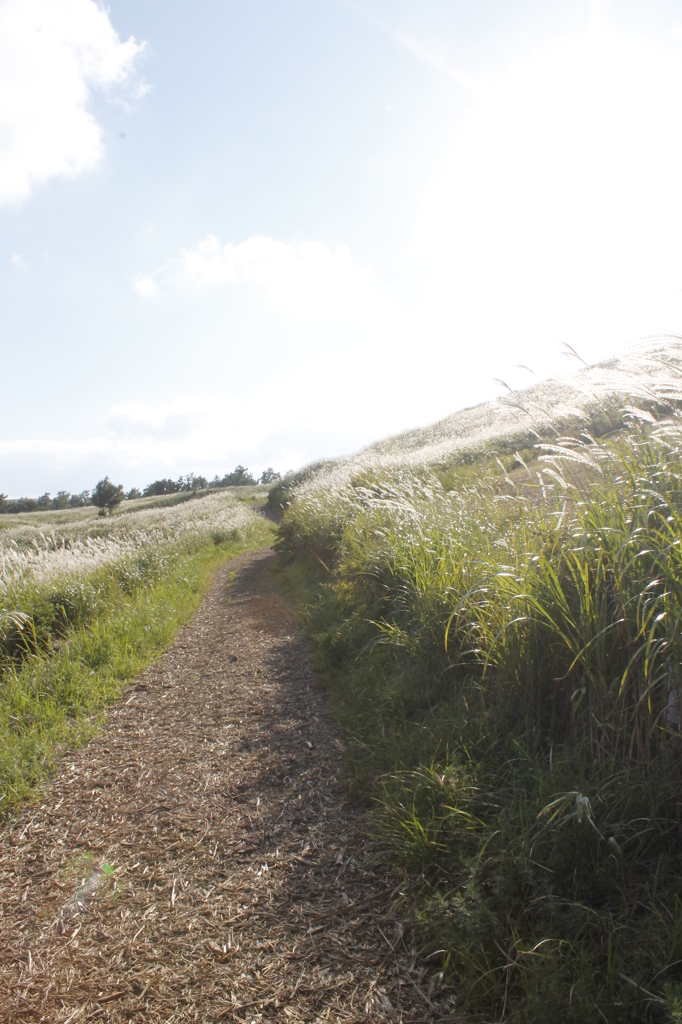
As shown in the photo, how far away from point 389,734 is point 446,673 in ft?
2.04

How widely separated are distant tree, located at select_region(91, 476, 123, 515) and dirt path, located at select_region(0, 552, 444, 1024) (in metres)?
48.2

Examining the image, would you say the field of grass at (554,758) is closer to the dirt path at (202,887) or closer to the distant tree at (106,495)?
the dirt path at (202,887)

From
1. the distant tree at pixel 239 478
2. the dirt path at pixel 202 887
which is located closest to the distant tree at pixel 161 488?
the distant tree at pixel 239 478

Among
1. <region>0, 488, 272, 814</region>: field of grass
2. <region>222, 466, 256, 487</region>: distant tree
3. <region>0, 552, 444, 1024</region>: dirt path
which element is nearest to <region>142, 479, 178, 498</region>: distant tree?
<region>222, 466, 256, 487</region>: distant tree

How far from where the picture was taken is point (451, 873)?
101 inches

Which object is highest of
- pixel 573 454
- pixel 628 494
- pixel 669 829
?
pixel 573 454

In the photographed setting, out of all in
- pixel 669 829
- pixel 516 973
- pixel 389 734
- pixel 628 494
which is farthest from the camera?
pixel 389 734

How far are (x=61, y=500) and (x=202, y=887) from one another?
75.1 m

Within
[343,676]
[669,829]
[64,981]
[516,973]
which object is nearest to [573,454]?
[669,829]

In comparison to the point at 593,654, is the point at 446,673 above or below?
below

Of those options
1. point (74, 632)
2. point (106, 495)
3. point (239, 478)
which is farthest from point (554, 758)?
point (239, 478)

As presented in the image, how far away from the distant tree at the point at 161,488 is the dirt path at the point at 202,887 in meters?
68.3

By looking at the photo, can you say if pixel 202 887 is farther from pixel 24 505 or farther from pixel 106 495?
pixel 24 505

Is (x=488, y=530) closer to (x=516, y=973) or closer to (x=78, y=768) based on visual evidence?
(x=516, y=973)
